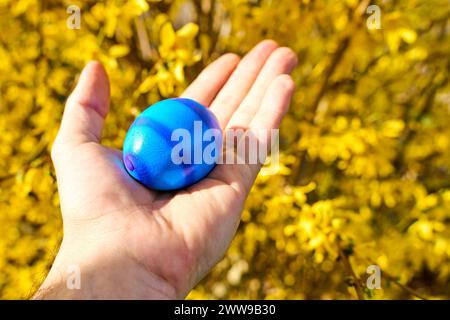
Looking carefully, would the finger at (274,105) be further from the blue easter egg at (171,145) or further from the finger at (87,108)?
the finger at (87,108)

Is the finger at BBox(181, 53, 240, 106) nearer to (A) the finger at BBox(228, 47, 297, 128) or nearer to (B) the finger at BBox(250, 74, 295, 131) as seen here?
(A) the finger at BBox(228, 47, 297, 128)

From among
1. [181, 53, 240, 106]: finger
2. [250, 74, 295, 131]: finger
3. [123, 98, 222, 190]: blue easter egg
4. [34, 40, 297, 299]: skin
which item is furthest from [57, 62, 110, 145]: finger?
[250, 74, 295, 131]: finger

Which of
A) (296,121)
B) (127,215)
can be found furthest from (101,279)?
(296,121)

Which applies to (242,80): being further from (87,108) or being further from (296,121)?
(87,108)

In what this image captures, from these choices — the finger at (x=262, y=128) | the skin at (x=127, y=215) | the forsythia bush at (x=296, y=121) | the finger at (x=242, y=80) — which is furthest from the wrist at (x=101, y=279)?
the finger at (x=242, y=80)
